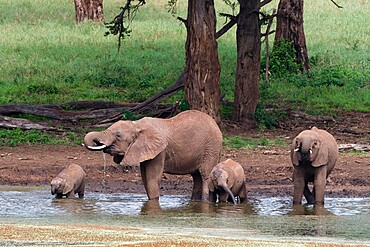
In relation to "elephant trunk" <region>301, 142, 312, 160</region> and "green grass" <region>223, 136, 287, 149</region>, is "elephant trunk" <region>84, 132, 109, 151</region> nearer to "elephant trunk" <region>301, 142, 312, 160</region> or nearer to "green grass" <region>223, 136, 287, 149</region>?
"elephant trunk" <region>301, 142, 312, 160</region>

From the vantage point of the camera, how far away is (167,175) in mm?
17781

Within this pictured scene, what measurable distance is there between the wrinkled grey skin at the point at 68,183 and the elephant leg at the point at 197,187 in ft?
5.65

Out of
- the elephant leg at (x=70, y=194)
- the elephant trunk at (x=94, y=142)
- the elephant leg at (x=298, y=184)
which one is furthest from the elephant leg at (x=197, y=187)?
the elephant trunk at (x=94, y=142)

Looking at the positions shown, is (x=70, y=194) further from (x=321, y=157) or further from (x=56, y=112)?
(x=56, y=112)

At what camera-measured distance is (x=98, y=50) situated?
3064 centimetres

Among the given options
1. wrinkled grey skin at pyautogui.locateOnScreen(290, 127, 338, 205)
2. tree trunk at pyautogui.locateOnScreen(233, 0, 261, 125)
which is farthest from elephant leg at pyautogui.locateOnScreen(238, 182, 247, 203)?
tree trunk at pyautogui.locateOnScreen(233, 0, 261, 125)

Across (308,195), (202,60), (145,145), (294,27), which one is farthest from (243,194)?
(294,27)

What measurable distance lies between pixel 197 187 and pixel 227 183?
4.25 feet

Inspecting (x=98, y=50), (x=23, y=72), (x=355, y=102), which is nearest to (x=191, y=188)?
(x=355, y=102)

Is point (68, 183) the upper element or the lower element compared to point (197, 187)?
upper

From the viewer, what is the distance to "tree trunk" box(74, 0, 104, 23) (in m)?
36.1

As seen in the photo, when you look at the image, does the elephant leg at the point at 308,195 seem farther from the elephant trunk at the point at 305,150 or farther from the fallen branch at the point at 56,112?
the fallen branch at the point at 56,112

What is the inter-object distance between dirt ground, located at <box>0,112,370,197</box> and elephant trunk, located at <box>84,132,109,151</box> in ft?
7.21

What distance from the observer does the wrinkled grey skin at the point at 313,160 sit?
564 inches
